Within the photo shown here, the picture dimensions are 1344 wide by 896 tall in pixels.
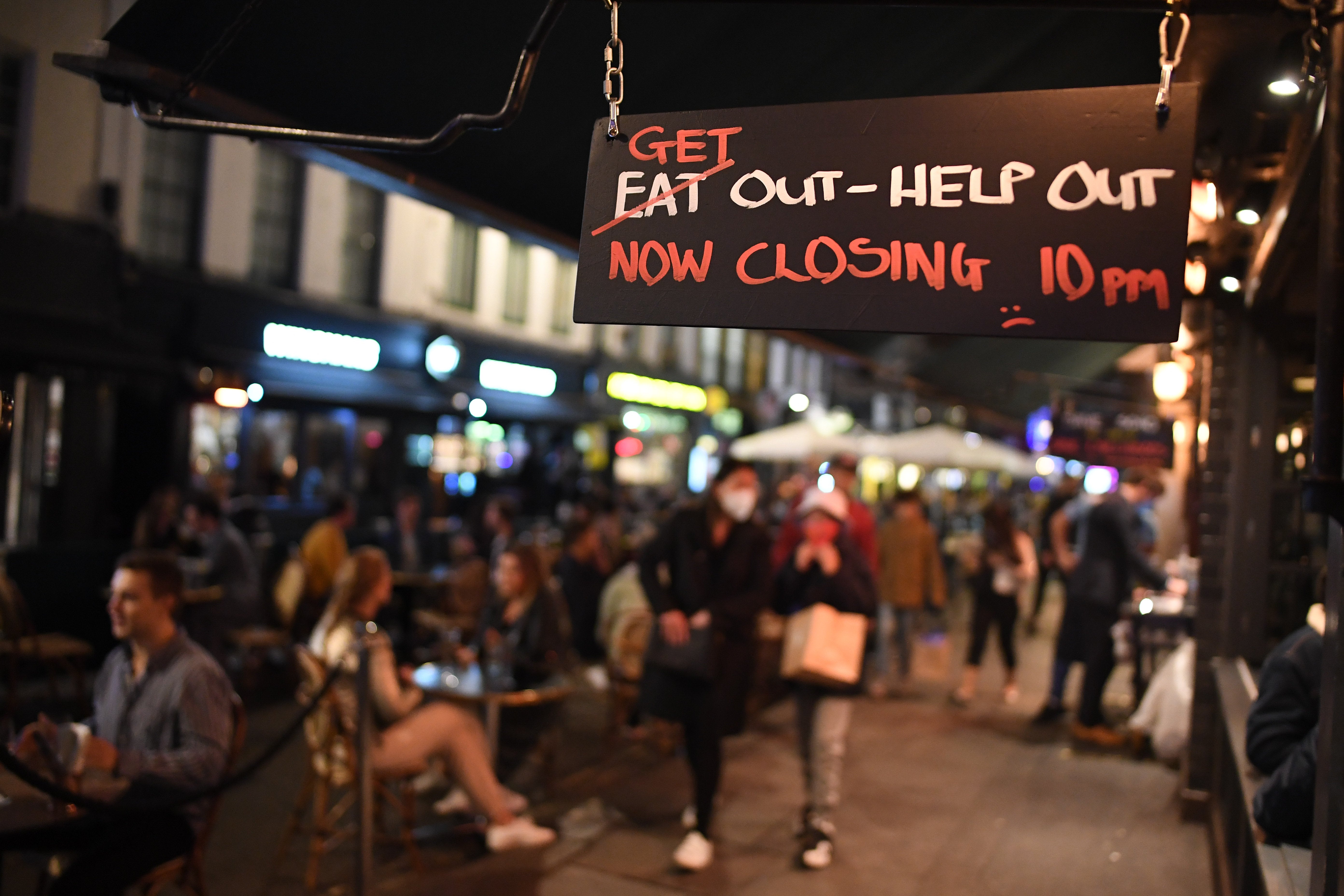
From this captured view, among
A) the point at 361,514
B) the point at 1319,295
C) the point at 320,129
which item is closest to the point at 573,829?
the point at 320,129

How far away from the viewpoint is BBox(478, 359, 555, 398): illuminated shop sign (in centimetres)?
1777

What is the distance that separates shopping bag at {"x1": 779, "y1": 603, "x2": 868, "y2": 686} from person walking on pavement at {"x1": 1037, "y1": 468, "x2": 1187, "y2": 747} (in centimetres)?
324

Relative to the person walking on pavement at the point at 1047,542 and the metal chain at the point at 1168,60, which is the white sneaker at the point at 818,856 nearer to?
the metal chain at the point at 1168,60

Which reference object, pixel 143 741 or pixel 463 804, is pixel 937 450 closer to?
pixel 463 804

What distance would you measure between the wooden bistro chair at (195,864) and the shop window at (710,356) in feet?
73.6

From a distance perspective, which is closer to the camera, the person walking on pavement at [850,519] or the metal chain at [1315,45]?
the metal chain at [1315,45]

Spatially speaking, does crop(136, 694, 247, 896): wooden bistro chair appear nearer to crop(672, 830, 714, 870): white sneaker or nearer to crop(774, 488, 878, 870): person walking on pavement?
crop(672, 830, 714, 870): white sneaker

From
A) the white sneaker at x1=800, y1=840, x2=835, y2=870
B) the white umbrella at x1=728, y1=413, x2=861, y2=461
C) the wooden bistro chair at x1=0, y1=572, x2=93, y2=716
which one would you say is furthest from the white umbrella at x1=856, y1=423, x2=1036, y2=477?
the wooden bistro chair at x1=0, y1=572, x2=93, y2=716

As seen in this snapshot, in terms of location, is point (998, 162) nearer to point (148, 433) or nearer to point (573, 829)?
point (573, 829)

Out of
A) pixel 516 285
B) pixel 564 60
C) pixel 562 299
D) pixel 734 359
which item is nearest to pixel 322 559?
pixel 564 60

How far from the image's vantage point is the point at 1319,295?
7.16 feet

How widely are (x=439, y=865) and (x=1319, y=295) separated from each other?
4.72m

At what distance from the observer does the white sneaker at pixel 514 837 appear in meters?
5.41

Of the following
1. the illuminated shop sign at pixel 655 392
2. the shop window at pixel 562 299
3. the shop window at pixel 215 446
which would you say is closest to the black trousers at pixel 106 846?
the shop window at pixel 215 446
